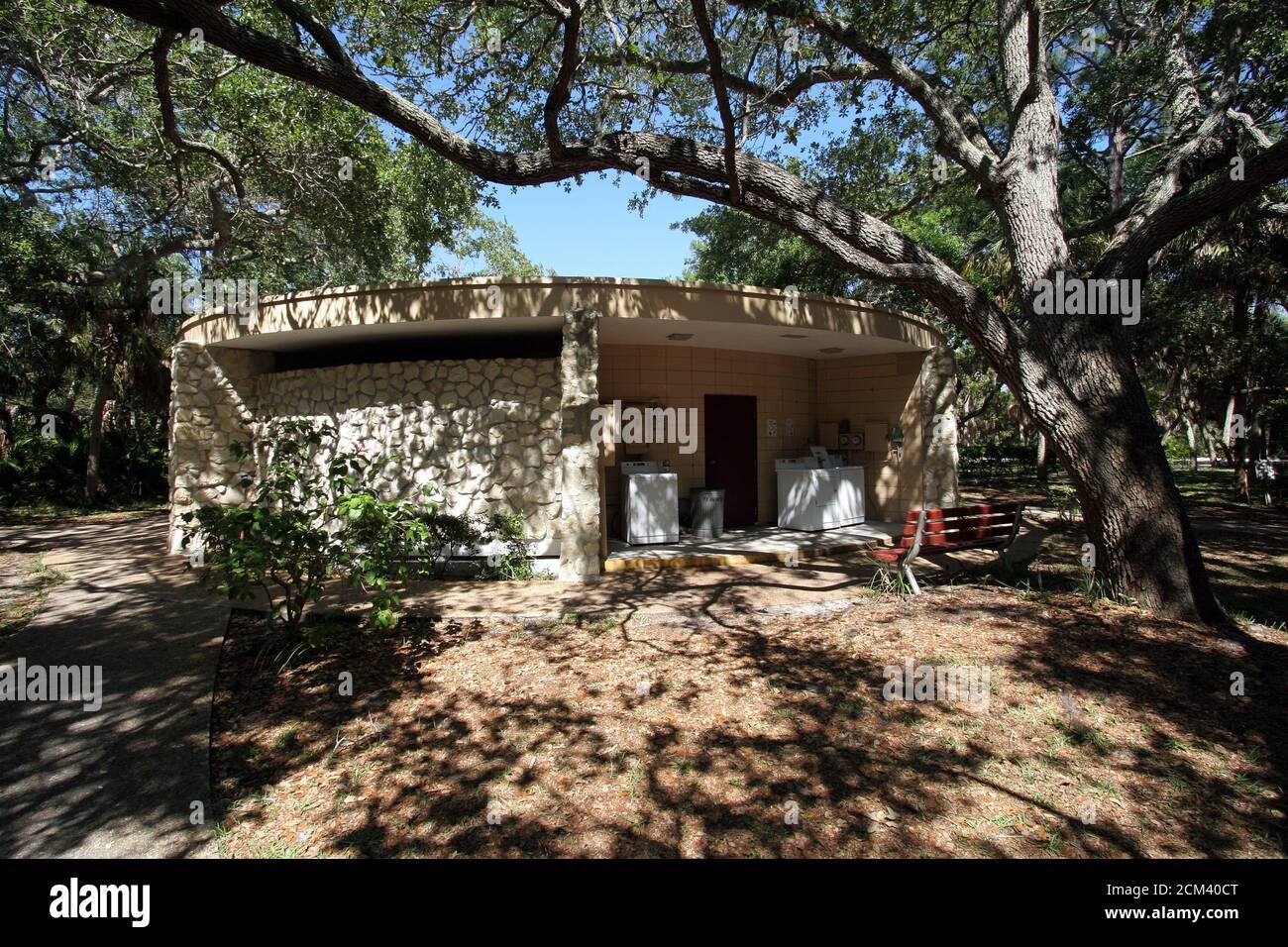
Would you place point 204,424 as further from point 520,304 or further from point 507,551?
point 520,304

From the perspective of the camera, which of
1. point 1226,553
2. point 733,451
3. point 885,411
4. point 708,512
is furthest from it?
point 885,411

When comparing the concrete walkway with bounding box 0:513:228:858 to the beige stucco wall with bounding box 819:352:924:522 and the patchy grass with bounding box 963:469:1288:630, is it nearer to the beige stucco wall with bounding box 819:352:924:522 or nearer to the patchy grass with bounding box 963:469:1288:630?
the patchy grass with bounding box 963:469:1288:630

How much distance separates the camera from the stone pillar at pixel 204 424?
28.8ft

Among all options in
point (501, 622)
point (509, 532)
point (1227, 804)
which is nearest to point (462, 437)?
point (509, 532)

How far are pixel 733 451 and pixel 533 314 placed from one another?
15.4 ft

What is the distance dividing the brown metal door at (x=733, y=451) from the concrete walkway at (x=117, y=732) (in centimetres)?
702

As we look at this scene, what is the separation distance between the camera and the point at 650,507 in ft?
29.2

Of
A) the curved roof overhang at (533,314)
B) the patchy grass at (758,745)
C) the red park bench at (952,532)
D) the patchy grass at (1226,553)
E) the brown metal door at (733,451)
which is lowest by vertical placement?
the patchy grass at (758,745)

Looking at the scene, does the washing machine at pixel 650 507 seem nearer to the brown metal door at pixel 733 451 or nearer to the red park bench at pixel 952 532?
the brown metal door at pixel 733 451

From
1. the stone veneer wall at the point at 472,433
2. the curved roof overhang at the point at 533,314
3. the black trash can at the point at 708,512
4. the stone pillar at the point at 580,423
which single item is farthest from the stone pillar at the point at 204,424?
the black trash can at the point at 708,512

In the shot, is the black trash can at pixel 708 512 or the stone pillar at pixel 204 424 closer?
the stone pillar at pixel 204 424

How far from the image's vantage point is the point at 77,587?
23.5ft

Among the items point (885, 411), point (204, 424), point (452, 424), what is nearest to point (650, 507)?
point (452, 424)
